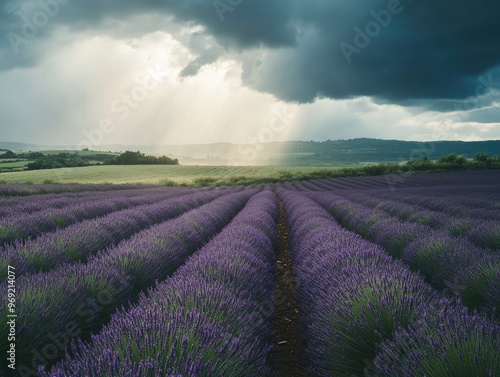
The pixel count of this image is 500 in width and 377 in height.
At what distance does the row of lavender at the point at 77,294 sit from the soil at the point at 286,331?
136 centimetres

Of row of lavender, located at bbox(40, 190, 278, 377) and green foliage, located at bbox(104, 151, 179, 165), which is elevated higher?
green foliage, located at bbox(104, 151, 179, 165)

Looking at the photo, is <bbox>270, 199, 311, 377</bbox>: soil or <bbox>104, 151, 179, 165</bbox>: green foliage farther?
<bbox>104, 151, 179, 165</bbox>: green foliage

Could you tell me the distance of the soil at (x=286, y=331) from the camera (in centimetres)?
289

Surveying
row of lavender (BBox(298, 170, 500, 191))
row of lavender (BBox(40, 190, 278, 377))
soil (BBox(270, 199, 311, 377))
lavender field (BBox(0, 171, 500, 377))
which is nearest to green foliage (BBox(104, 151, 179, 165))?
row of lavender (BBox(298, 170, 500, 191))

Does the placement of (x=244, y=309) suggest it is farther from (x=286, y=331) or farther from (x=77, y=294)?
(x=286, y=331)

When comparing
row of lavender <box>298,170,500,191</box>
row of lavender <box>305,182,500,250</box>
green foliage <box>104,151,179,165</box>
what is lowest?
row of lavender <box>298,170,500,191</box>

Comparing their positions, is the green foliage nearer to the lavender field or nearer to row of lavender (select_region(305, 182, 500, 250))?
row of lavender (select_region(305, 182, 500, 250))

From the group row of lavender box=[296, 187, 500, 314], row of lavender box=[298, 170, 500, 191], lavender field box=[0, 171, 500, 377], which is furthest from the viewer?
row of lavender box=[298, 170, 500, 191]

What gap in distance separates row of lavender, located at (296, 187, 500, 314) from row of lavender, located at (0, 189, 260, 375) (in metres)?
2.64

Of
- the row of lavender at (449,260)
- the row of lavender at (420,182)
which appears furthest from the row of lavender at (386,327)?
the row of lavender at (420,182)

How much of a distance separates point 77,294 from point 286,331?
205cm

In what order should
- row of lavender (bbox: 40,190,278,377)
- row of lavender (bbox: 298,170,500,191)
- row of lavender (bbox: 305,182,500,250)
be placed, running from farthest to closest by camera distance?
row of lavender (bbox: 298,170,500,191), row of lavender (bbox: 305,182,500,250), row of lavender (bbox: 40,190,278,377)

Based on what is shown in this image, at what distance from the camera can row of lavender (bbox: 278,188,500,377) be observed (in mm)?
1421

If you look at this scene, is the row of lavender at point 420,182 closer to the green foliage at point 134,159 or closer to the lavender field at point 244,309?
the lavender field at point 244,309
